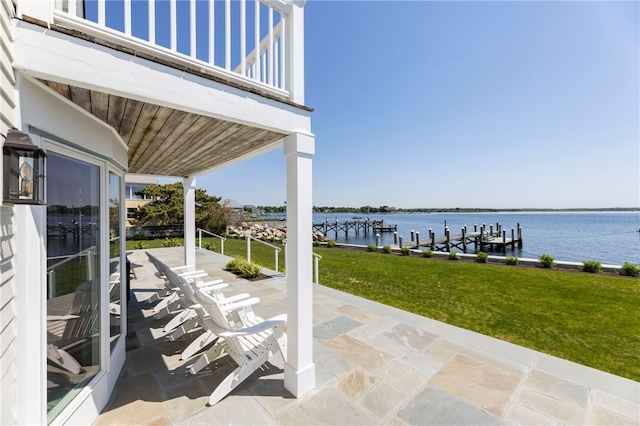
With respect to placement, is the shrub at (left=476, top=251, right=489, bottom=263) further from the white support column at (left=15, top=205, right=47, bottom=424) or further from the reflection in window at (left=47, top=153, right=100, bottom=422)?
the white support column at (left=15, top=205, right=47, bottom=424)

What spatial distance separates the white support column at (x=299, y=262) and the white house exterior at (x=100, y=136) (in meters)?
0.02

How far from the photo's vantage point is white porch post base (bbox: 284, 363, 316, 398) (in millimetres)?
2713

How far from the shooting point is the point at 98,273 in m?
2.64

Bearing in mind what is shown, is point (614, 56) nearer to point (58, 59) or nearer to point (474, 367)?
point (474, 367)

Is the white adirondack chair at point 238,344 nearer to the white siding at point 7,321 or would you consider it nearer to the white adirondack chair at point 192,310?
the white adirondack chair at point 192,310

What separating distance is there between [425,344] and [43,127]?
15.1 ft

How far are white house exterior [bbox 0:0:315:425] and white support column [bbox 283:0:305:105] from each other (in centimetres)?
1

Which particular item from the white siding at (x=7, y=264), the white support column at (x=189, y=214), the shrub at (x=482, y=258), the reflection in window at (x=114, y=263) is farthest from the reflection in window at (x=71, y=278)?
the shrub at (x=482, y=258)

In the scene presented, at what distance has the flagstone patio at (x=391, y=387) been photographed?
7.96 ft

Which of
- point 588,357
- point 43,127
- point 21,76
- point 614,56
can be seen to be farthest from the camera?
point 614,56

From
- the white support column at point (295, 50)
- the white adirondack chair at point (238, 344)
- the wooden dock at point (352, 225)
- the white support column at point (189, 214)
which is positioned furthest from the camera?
the wooden dock at point (352, 225)

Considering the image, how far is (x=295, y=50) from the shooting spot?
9.30 feet

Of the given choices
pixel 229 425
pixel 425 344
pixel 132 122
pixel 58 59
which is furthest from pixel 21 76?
pixel 425 344

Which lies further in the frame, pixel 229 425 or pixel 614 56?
pixel 614 56
